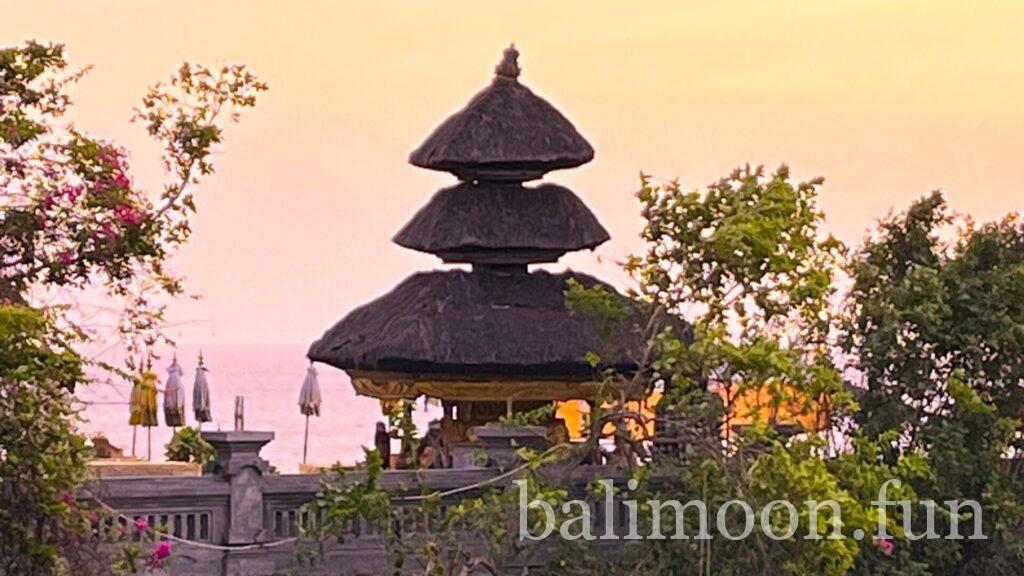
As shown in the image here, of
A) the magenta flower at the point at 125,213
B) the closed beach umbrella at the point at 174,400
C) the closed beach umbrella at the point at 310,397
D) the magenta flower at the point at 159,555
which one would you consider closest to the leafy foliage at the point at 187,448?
the closed beach umbrella at the point at 310,397

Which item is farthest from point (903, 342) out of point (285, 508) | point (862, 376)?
point (285, 508)

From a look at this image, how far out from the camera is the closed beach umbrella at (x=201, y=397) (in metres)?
32.4

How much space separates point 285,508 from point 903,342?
582 centimetres

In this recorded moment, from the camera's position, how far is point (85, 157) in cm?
2097

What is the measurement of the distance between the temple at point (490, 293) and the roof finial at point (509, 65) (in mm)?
13

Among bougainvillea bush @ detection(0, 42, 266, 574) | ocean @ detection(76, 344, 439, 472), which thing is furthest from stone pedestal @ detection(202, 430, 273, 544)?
ocean @ detection(76, 344, 439, 472)

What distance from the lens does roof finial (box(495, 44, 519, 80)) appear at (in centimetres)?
2533

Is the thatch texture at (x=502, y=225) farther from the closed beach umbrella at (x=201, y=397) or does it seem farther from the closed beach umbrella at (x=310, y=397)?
the closed beach umbrella at (x=201, y=397)

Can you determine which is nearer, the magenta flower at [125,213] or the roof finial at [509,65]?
the magenta flower at [125,213]

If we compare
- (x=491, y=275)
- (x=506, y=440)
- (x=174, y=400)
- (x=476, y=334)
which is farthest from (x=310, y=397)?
(x=506, y=440)

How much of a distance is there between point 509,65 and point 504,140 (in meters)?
1.02

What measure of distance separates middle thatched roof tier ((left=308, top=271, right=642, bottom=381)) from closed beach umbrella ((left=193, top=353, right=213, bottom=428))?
7671 millimetres

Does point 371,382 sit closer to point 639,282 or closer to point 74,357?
point 639,282

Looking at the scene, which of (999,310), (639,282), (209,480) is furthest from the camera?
(999,310)
